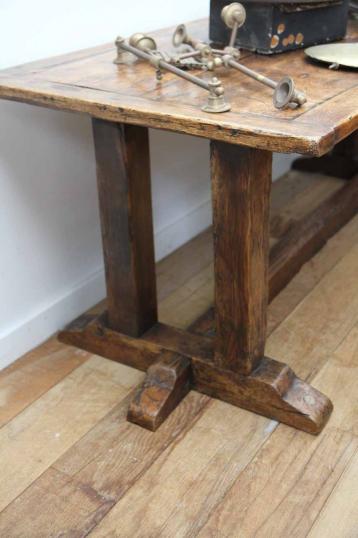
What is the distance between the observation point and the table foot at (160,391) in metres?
1.59

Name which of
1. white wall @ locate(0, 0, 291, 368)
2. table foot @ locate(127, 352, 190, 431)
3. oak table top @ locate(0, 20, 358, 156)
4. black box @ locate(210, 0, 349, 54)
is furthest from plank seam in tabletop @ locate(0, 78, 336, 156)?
table foot @ locate(127, 352, 190, 431)

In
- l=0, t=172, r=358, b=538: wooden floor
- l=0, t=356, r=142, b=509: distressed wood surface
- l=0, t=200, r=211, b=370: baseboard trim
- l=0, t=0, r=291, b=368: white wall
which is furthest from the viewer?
l=0, t=200, r=211, b=370: baseboard trim

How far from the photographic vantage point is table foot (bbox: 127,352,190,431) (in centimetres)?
159

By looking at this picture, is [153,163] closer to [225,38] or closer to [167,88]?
[225,38]

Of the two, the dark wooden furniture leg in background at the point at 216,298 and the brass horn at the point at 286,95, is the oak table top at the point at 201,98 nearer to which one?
the brass horn at the point at 286,95

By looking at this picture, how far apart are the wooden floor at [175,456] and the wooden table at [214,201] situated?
57mm

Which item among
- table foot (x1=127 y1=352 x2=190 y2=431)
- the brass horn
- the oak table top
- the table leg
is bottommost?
table foot (x1=127 y1=352 x2=190 y2=431)

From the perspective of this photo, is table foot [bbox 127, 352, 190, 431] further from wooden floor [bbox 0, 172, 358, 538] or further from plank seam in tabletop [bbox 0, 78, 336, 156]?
plank seam in tabletop [bbox 0, 78, 336, 156]

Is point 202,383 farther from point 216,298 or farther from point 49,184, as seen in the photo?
point 49,184

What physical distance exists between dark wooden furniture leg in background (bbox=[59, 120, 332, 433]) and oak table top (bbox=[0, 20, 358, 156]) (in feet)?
0.38

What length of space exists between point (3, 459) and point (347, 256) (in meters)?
1.37

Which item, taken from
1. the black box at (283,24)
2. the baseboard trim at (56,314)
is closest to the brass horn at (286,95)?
the black box at (283,24)

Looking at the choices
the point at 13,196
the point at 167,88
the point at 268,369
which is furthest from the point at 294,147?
the point at 13,196

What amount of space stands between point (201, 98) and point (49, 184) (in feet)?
2.15
